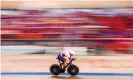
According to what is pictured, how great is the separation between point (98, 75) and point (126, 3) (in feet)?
4.02

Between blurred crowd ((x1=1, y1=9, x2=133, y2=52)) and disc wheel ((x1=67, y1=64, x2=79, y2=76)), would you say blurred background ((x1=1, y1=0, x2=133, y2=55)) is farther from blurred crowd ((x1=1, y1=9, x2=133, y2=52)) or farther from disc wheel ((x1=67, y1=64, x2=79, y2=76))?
disc wheel ((x1=67, y1=64, x2=79, y2=76))

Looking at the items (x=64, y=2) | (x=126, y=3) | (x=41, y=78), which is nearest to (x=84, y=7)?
(x=64, y=2)

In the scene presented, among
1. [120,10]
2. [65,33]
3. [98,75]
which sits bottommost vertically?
[98,75]

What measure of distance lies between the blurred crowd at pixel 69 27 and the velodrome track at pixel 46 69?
1.14ft

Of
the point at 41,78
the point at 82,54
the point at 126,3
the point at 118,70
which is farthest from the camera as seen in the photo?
the point at 126,3

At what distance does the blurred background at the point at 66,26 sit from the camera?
2916mm

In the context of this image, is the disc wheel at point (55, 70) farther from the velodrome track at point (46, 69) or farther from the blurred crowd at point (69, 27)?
the blurred crowd at point (69, 27)

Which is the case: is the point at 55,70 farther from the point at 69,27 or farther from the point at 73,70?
the point at 69,27

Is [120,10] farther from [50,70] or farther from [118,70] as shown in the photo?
[50,70]

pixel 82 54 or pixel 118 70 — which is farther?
pixel 82 54

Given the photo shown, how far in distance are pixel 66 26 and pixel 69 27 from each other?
3 cm

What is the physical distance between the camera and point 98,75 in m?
1.95

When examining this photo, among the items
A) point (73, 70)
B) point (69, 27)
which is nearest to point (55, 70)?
point (73, 70)

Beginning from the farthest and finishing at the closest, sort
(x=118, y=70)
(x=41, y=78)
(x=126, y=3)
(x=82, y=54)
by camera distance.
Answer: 1. (x=126, y=3)
2. (x=82, y=54)
3. (x=118, y=70)
4. (x=41, y=78)
